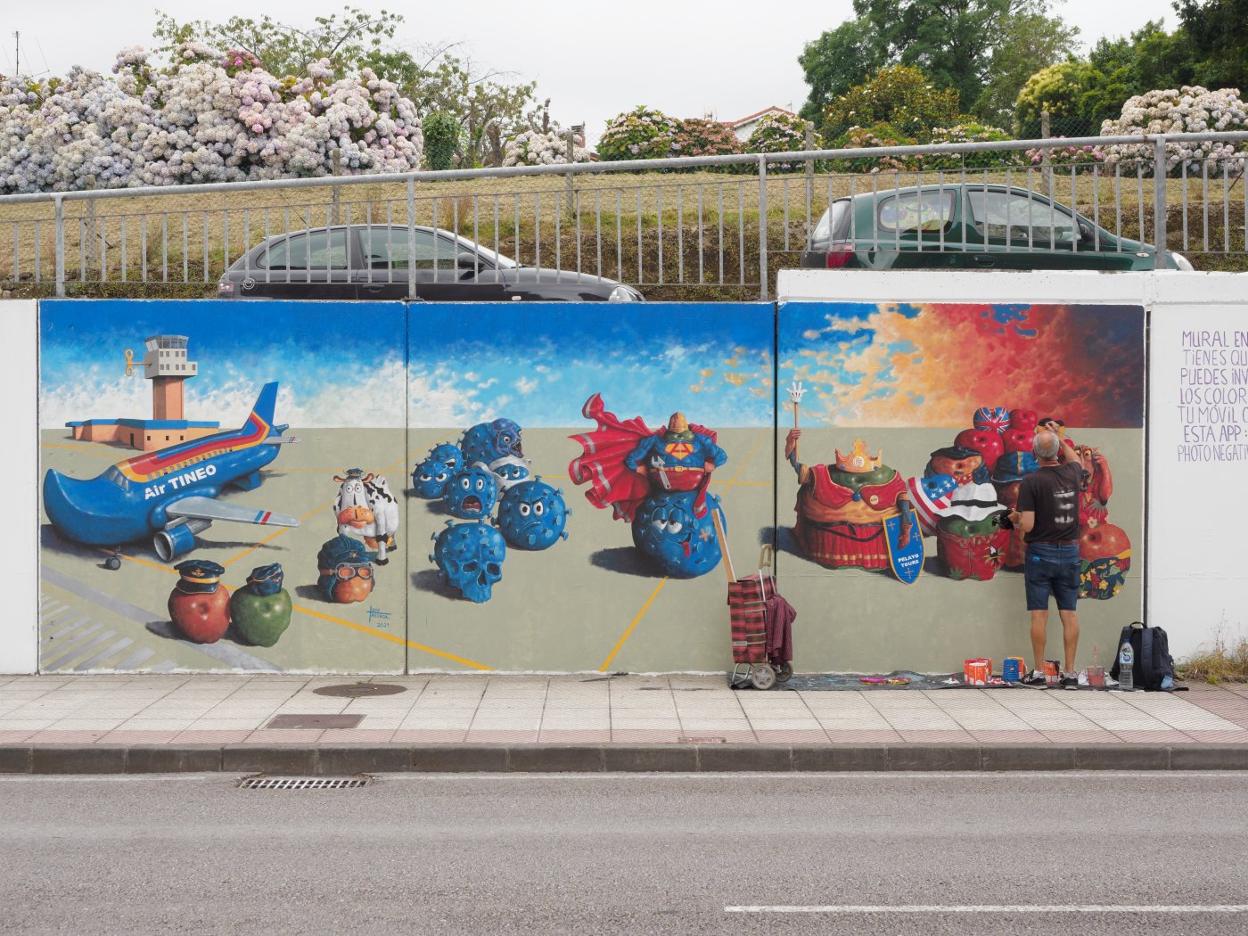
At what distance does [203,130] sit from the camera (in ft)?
85.4

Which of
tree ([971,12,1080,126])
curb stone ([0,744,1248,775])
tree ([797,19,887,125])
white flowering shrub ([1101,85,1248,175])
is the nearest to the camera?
curb stone ([0,744,1248,775])

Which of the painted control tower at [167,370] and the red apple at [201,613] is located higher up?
the painted control tower at [167,370]

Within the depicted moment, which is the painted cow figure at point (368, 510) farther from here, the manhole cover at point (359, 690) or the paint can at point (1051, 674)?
the paint can at point (1051, 674)

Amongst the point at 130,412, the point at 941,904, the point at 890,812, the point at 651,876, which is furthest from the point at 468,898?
the point at 130,412

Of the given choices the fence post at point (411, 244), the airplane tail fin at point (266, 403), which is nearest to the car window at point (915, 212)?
the fence post at point (411, 244)

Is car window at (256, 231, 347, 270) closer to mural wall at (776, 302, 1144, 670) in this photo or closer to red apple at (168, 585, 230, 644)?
red apple at (168, 585, 230, 644)

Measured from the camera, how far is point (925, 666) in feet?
39.5

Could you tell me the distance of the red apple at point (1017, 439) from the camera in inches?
472

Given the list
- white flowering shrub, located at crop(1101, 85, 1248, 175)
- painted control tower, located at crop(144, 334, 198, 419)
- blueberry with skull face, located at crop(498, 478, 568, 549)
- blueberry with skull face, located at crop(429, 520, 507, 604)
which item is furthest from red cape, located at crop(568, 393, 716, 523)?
white flowering shrub, located at crop(1101, 85, 1248, 175)

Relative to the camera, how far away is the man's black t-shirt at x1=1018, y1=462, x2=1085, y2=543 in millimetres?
11477

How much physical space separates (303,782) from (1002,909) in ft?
15.2

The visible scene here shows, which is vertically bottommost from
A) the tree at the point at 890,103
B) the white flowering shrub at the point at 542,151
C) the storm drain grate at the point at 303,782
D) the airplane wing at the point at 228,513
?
the storm drain grate at the point at 303,782

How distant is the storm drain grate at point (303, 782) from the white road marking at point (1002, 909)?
3479 millimetres

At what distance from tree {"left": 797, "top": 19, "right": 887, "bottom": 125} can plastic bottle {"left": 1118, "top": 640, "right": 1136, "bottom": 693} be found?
56.7m
